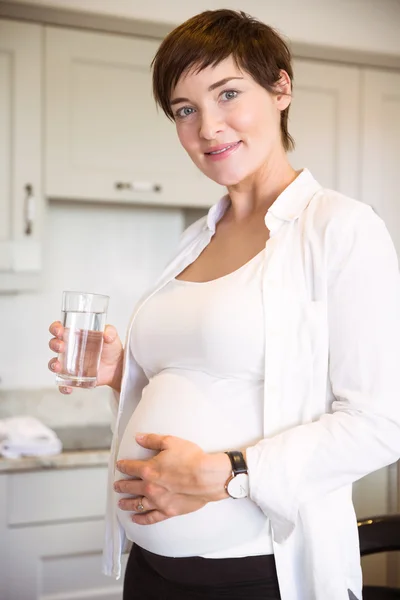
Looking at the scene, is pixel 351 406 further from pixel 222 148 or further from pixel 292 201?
pixel 222 148

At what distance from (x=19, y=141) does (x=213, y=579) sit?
162cm

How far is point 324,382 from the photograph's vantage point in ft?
3.17

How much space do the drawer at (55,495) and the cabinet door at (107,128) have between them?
0.86 m

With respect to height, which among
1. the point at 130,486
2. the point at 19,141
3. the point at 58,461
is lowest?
the point at 58,461

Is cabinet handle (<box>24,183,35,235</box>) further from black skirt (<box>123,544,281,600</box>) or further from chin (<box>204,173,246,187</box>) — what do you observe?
black skirt (<box>123,544,281,600</box>)

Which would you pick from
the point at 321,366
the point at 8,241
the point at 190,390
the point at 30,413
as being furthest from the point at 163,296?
the point at 30,413

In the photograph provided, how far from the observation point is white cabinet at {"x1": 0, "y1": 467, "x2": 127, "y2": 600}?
6.72 feet

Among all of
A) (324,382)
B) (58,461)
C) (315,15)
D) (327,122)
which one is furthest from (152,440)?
(315,15)

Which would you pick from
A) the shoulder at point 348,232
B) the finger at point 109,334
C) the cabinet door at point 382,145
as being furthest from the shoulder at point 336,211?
the cabinet door at point 382,145

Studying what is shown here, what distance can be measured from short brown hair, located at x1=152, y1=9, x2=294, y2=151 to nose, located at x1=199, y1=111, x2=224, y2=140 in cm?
7

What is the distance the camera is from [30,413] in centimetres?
257

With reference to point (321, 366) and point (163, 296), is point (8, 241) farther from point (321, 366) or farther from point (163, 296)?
point (321, 366)

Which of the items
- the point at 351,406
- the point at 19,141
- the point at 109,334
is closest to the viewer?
the point at 351,406

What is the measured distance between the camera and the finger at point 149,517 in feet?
3.24
